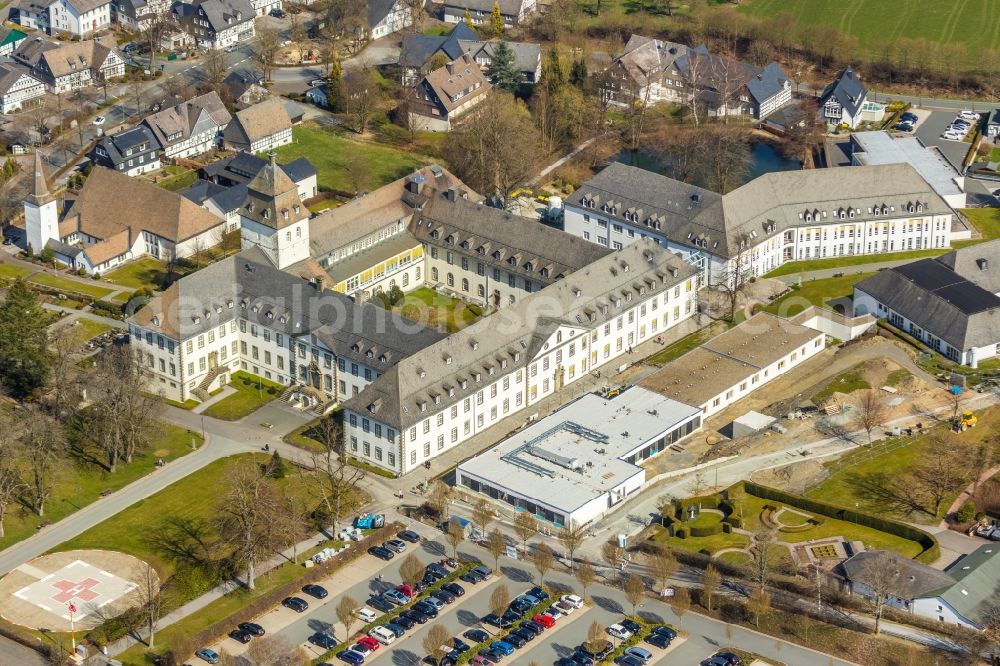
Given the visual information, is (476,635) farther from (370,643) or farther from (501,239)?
(501,239)

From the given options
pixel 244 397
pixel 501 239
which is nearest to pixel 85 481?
pixel 244 397

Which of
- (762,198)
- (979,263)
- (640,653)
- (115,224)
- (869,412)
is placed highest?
(762,198)

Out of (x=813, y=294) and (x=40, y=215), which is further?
(x=40, y=215)

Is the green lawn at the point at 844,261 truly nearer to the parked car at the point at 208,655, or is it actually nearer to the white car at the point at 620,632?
the white car at the point at 620,632

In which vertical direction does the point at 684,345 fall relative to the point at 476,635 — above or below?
above

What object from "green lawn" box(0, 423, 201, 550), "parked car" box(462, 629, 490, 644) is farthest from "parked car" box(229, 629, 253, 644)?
"green lawn" box(0, 423, 201, 550)

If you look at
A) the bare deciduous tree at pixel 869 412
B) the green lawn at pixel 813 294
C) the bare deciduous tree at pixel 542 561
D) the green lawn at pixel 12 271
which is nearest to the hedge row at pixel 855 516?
the bare deciduous tree at pixel 869 412

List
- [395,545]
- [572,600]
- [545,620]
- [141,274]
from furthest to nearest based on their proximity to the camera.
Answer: [141,274], [395,545], [572,600], [545,620]

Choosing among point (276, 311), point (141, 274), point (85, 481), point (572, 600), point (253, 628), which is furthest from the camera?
point (141, 274)
